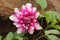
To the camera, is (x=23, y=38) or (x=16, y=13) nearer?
(x=16, y=13)

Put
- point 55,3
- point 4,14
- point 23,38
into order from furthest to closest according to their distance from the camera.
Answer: point 55,3, point 4,14, point 23,38

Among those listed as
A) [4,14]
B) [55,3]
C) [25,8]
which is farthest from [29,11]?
[55,3]

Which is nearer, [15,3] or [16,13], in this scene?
[16,13]

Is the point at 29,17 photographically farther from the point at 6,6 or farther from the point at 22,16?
the point at 6,6

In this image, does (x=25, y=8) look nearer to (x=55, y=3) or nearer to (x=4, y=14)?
(x=4, y=14)

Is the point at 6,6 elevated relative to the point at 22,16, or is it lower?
lower

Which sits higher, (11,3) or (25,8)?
(25,8)

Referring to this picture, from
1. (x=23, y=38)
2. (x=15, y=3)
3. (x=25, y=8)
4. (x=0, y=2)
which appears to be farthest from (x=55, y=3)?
(x=25, y=8)

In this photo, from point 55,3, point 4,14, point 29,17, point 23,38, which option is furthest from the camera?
point 55,3
